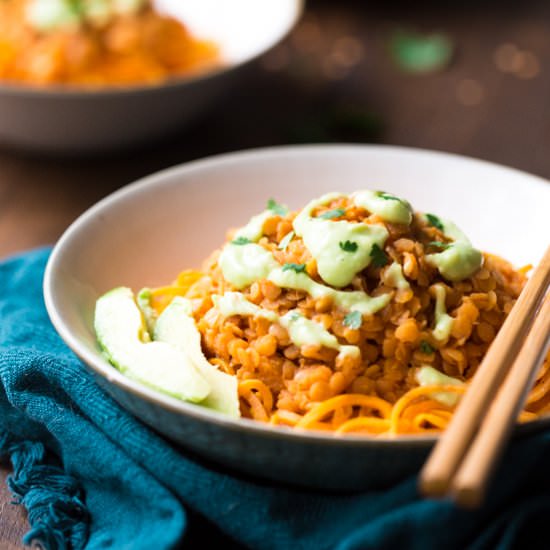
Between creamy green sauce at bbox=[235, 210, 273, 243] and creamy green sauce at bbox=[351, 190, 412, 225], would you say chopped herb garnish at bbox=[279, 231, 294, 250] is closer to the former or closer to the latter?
creamy green sauce at bbox=[235, 210, 273, 243]

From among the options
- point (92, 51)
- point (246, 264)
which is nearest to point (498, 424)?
point (246, 264)

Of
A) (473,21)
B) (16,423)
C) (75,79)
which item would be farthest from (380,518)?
(473,21)

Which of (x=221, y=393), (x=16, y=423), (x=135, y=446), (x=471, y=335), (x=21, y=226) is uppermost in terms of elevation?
(x=471, y=335)

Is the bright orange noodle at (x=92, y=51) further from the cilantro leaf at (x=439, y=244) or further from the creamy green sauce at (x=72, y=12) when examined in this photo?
the cilantro leaf at (x=439, y=244)

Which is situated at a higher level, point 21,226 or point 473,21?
point 473,21

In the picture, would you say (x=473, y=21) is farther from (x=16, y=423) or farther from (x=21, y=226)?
(x=16, y=423)

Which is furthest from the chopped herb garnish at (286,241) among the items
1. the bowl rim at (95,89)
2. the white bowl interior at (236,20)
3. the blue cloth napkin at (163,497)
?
the white bowl interior at (236,20)

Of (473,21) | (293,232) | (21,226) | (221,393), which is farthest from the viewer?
(473,21)

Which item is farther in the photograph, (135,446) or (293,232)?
(293,232)
